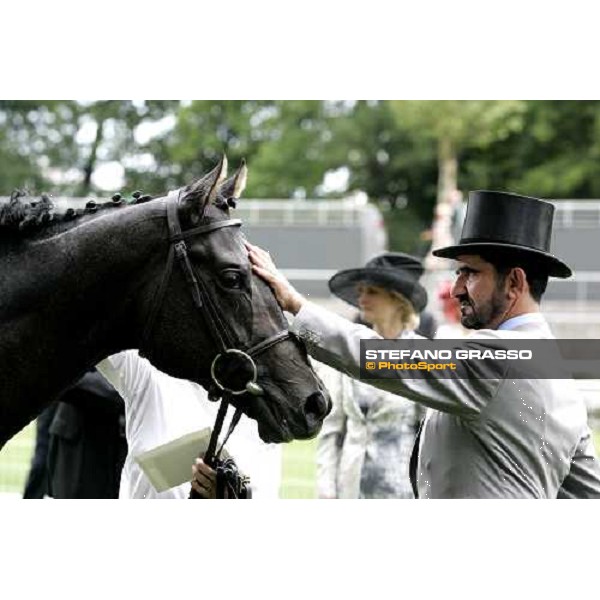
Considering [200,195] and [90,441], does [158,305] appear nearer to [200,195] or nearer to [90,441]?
[200,195]

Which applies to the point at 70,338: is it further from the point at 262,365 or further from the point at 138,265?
the point at 262,365

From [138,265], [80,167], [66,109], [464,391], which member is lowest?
[464,391]

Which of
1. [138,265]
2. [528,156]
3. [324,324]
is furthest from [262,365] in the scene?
[528,156]

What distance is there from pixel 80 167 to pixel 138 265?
87.8 feet

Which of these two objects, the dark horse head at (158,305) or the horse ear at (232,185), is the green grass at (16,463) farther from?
the horse ear at (232,185)

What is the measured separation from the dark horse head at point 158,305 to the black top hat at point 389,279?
268cm

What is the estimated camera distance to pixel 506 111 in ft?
104

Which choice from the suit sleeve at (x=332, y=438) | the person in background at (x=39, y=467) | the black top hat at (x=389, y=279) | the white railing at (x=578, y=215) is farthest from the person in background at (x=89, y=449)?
the white railing at (x=578, y=215)

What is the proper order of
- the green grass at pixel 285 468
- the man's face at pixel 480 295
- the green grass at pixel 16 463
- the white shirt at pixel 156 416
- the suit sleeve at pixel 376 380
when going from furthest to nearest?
1. the green grass at pixel 16 463
2. the green grass at pixel 285 468
3. the white shirt at pixel 156 416
4. the man's face at pixel 480 295
5. the suit sleeve at pixel 376 380

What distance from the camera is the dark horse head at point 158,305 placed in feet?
12.1

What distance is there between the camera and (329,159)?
1403 inches

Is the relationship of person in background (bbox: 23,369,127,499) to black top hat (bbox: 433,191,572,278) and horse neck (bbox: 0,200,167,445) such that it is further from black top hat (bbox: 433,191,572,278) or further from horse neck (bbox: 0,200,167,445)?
black top hat (bbox: 433,191,572,278)

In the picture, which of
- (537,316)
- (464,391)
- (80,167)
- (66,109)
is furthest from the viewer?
(66,109)

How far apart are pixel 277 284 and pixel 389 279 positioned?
2.73m
